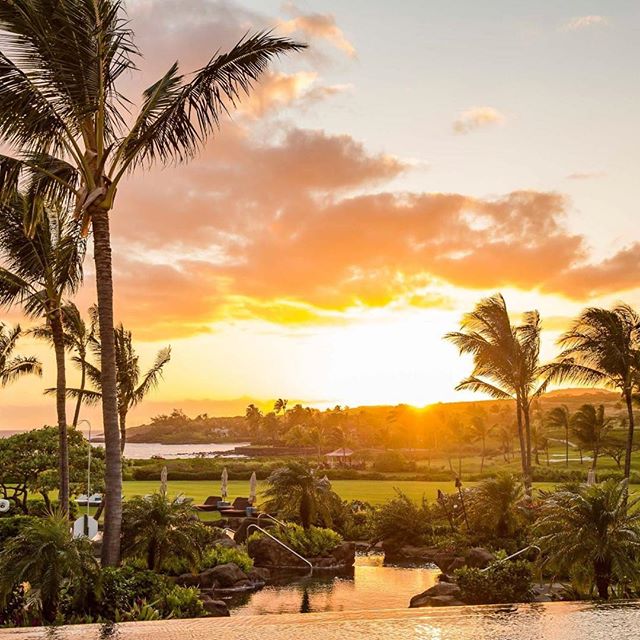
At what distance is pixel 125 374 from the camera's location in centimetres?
3005

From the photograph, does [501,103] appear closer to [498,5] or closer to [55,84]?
[498,5]

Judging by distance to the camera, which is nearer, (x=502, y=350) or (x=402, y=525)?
(x=402, y=525)

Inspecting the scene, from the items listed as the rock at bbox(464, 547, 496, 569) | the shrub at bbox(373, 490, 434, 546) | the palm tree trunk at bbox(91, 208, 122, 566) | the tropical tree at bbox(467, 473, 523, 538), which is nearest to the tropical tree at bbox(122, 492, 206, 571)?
the palm tree trunk at bbox(91, 208, 122, 566)

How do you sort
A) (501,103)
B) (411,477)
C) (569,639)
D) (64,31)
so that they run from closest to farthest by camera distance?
1. (569,639)
2. (64,31)
3. (501,103)
4. (411,477)

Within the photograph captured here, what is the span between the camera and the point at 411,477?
52750 millimetres

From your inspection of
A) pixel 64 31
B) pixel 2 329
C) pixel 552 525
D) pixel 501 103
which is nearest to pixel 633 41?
pixel 501 103

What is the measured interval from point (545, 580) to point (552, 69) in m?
11.1

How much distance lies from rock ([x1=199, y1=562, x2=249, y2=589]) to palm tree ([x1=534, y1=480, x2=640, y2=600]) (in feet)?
24.5

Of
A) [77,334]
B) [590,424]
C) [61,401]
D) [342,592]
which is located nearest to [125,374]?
[77,334]

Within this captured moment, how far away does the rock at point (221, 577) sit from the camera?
1582 cm

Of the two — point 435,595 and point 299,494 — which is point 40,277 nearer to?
point 299,494

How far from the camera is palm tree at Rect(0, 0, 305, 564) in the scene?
11.4 metres

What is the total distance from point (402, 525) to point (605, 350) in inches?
395

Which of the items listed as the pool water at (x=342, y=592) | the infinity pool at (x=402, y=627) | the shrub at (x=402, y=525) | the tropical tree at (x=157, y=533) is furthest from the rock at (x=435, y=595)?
the shrub at (x=402, y=525)
